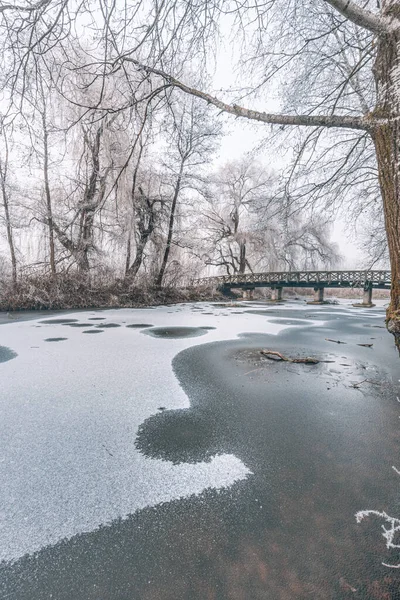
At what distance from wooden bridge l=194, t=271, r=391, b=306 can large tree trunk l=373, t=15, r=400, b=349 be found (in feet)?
45.6

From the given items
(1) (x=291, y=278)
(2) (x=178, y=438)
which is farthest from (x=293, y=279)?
(2) (x=178, y=438)

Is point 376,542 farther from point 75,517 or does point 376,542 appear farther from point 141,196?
point 141,196

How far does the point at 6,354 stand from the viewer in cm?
334

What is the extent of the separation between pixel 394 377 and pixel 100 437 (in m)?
2.95

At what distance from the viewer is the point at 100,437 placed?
161cm

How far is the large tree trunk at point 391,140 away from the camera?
1534 millimetres

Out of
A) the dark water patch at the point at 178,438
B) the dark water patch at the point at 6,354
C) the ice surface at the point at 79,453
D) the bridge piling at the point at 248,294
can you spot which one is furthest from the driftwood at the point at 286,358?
the bridge piling at the point at 248,294

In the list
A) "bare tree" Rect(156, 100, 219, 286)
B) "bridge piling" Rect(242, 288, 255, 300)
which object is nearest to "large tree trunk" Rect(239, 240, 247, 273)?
"bridge piling" Rect(242, 288, 255, 300)

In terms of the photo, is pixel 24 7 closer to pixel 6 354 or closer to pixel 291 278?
pixel 6 354

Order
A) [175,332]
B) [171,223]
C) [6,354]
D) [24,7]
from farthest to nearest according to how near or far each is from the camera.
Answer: [171,223], [175,332], [6,354], [24,7]

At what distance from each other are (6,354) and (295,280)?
1706 cm

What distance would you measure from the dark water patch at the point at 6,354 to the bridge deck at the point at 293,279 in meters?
12.3

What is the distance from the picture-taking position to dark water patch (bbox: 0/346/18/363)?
3.16m

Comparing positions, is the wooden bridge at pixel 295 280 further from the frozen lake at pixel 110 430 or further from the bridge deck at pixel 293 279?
the frozen lake at pixel 110 430
